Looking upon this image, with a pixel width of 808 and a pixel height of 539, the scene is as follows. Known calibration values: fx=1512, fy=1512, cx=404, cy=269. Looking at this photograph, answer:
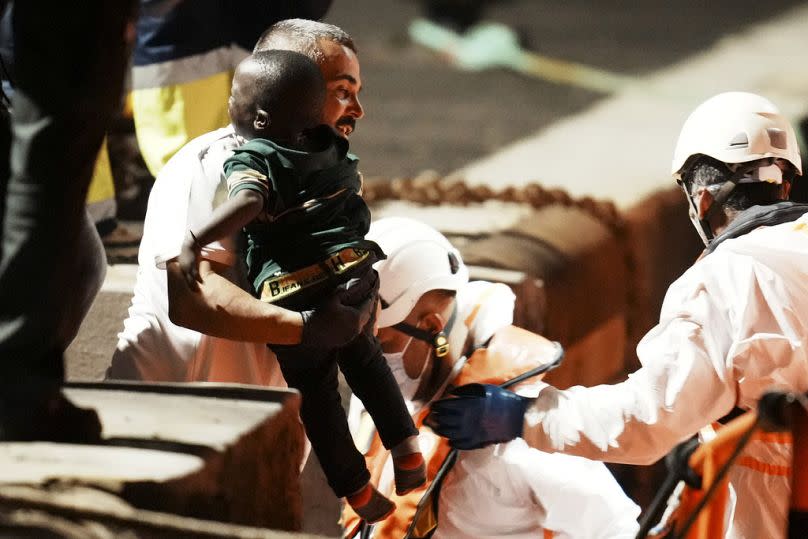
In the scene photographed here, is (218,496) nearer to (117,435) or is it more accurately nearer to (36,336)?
(117,435)

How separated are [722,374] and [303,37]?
4.04ft

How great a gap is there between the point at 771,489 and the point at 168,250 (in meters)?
1.47

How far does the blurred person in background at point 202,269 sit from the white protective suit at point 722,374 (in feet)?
2.08

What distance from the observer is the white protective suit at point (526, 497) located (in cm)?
372

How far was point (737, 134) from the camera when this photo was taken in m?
3.66

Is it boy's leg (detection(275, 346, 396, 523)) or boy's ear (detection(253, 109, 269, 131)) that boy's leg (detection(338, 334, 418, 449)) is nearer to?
boy's leg (detection(275, 346, 396, 523))

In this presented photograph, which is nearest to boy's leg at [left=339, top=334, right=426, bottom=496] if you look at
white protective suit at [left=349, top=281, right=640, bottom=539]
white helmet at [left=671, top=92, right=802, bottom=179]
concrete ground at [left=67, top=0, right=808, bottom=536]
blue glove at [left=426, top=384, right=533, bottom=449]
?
blue glove at [left=426, top=384, right=533, bottom=449]

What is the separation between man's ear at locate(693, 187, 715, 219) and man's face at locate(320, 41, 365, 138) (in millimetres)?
867

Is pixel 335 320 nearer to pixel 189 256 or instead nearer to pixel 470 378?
pixel 189 256

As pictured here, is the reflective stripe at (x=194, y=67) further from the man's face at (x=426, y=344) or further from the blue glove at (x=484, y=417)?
the blue glove at (x=484, y=417)

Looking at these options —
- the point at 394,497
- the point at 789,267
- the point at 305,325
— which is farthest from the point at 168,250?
the point at 789,267

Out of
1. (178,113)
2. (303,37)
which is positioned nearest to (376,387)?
(303,37)

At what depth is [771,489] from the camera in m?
3.46

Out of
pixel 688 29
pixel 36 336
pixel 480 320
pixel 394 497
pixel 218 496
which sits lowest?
pixel 688 29
